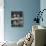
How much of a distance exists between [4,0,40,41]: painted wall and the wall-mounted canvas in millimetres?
116

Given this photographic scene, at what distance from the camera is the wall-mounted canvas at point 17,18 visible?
206 inches

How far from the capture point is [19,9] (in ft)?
17.2

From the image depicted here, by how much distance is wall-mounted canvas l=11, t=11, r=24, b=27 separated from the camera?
17.2 ft

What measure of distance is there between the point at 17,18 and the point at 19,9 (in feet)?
1.17

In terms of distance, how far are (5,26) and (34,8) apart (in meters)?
1.32

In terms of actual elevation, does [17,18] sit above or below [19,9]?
below

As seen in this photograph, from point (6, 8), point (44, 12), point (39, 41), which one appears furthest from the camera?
point (6, 8)

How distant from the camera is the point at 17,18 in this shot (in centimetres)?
525

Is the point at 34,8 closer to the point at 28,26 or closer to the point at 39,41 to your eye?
the point at 28,26

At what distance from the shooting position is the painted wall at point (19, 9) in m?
5.20

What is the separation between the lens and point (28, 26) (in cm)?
526

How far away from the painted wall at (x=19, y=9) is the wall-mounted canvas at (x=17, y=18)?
0.38ft

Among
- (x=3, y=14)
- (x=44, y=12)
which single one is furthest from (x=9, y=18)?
(x=44, y=12)

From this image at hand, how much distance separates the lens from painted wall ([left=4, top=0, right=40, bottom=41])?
5.20 metres
